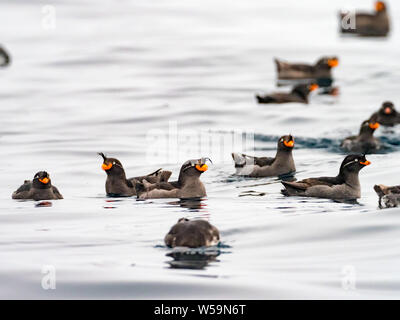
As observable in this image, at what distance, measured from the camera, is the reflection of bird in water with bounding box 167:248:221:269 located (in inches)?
516

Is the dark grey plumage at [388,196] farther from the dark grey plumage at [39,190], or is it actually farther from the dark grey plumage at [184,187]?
the dark grey plumage at [39,190]

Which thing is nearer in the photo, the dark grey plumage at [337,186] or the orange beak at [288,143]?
the dark grey plumage at [337,186]

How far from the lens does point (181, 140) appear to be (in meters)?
26.8

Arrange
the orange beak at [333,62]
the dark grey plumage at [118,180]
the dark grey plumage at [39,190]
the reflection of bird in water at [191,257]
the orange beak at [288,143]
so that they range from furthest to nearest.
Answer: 1. the orange beak at [333,62]
2. the orange beak at [288,143]
3. the dark grey plumage at [118,180]
4. the dark grey plumage at [39,190]
5. the reflection of bird in water at [191,257]

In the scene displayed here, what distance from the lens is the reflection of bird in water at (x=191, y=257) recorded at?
13.1 metres

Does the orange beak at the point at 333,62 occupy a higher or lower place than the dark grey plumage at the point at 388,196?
higher

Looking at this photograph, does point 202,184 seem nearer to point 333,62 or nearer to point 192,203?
point 192,203

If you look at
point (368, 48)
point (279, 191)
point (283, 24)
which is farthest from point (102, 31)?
point (279, 191)

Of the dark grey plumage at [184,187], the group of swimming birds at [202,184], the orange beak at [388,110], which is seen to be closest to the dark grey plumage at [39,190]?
the group of swimming birds at [202,184]

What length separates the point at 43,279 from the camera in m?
12.6

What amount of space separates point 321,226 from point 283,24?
36722 mm

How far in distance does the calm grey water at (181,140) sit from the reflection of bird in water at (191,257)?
110 millimetres

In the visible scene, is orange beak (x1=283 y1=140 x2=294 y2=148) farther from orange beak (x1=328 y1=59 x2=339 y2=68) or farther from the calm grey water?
orange beak (x1=328 y1=59 x2=339 y2=68)
